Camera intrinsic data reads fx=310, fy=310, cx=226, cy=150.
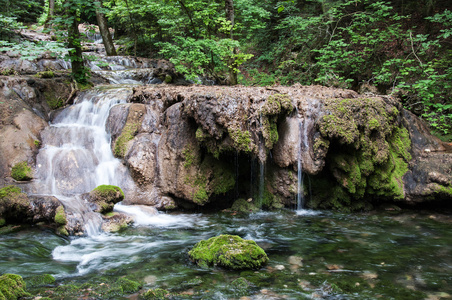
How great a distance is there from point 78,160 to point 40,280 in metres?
4.67

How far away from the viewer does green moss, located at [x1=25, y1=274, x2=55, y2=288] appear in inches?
164

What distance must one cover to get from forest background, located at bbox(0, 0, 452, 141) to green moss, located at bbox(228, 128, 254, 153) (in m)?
5.36

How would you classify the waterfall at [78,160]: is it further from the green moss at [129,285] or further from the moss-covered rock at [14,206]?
the green moss at [129,285]

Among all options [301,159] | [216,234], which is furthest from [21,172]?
[301,159]

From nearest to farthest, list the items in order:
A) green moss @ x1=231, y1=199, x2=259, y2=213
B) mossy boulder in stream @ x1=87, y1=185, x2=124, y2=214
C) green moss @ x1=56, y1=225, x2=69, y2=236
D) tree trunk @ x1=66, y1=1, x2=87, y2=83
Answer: green moss @ x1=56, y1=225, x2=69, y2=236 < mossy boulder in stream @ x1=87, y1=185, x2=124, y2=214 < green moss @ x1=231, y1=199, x2=259, y2=213 < tree trunk @ x1=66, y1=1, x2=87, y2=83

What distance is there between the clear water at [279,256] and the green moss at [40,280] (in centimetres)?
14

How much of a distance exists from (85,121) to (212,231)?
5.84 m

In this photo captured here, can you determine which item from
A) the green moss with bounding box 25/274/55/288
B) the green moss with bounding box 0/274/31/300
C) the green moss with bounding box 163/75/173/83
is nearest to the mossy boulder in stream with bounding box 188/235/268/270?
the green moss with bounding box 25/274/55/288

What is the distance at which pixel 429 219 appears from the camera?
7445mm

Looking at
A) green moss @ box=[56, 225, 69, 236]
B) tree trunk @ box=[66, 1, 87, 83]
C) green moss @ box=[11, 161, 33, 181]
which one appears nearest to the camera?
green moss @ box=[56, 225, 69, 236]

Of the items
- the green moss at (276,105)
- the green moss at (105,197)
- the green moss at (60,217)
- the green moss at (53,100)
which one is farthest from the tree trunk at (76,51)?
the green moss at (276,105)

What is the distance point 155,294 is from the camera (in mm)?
3865

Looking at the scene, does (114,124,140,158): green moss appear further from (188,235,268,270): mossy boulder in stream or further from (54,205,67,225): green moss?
(188,235,268,270): mossy boulder in stream

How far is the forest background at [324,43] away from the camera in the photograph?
10.5 m
